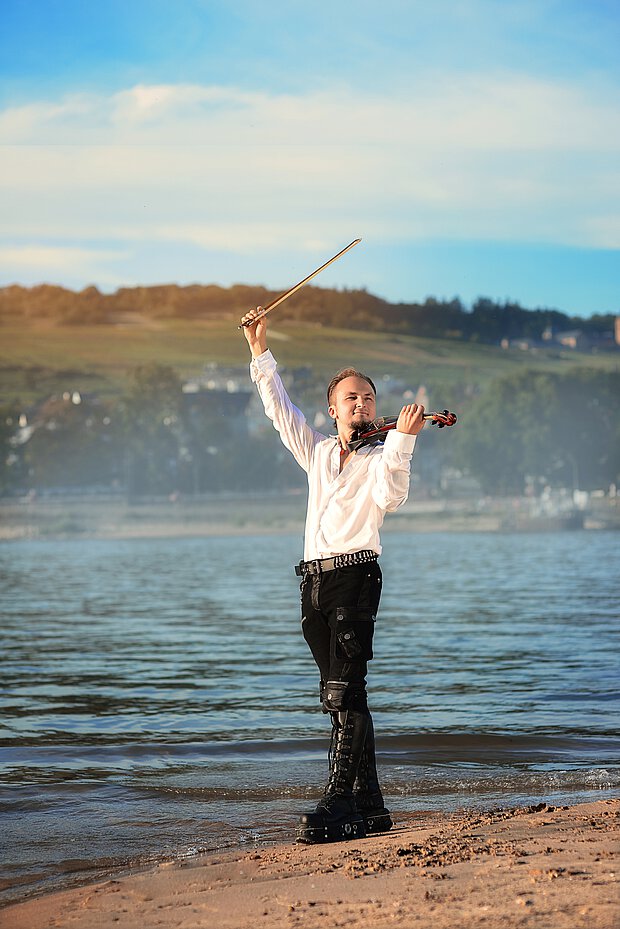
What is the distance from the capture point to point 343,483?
19.4 ft

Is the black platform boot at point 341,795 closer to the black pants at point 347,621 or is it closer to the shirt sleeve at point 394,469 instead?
the black pants at point 347,621

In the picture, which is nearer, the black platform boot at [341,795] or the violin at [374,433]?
the black platform boot at [341,795]

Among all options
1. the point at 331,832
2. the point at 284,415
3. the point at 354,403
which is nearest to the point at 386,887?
the point at 331,832

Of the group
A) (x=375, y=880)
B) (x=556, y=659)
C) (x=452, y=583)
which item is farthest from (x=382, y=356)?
(x=375, y=880)

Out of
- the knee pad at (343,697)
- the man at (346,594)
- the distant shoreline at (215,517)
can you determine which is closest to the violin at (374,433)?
the man at (346,594)

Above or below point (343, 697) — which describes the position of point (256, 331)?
above

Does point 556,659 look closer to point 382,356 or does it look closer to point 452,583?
point 452,583

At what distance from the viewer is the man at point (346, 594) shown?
18.9 feet

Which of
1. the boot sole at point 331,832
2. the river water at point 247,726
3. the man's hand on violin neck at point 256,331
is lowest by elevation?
the river water at point 247,726

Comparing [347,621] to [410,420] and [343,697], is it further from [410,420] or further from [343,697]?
[410,420]

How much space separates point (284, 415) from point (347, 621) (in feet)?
3.42

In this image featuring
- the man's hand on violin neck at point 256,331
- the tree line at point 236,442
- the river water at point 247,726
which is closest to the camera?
the man's hand on violin neck at point 256,331

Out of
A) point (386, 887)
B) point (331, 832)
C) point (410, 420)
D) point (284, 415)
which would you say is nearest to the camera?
point (386, 887)

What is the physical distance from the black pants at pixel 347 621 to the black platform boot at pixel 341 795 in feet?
0.25
